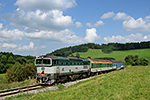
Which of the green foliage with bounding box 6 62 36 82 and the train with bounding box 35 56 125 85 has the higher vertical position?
the train with bounding box 35 56 125 85

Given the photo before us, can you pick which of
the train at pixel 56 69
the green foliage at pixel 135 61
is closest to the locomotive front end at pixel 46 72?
the train at pixel 56 69

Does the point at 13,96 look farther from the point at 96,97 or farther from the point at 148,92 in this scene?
the point at 148,92

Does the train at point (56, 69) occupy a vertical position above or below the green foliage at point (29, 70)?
above

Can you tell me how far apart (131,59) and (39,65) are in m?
81.8

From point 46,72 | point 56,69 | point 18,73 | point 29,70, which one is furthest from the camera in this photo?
point 29,70

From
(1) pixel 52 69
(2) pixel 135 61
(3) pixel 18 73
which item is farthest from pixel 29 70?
(2) pixel 135 61

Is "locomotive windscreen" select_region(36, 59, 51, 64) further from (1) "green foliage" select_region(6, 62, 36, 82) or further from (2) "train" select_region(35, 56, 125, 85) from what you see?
(1) "green foliage" select_region(6, 62, 36, 82)

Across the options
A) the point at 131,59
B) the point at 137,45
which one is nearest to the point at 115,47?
the point at 137,45

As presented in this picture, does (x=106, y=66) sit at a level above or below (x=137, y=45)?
below

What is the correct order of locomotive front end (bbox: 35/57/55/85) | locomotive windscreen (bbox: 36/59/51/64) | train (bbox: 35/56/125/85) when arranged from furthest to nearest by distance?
locomotive windscreen (bbox: 36/59/51/64) < train (bbox: 35/56/125/85) < locomotive front end (bbox: 35/57/55/85)

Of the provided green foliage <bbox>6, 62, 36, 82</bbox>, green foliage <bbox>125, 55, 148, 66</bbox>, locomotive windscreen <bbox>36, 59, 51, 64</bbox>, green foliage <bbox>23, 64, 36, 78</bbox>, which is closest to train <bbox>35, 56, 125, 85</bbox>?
locomotive windscreen <bbox>36, 59, 51, 64</bbox>

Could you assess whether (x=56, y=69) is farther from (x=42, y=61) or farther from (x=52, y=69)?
(x=42, y=61)

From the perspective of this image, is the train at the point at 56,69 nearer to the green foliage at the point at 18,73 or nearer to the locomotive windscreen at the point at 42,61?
the locomotive windscreen at the point at 42,61

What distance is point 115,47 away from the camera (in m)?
144
